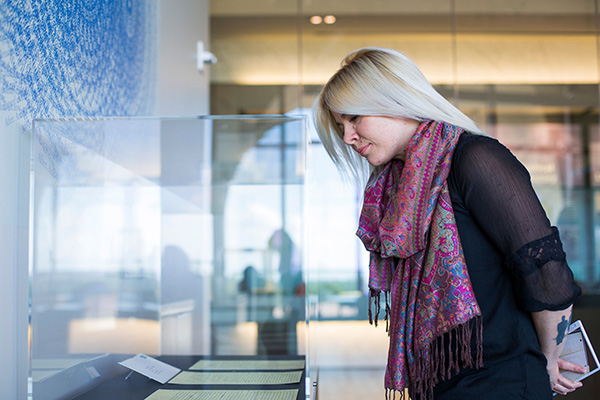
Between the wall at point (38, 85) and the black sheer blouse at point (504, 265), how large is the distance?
102 centimetres

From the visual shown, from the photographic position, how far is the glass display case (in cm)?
156

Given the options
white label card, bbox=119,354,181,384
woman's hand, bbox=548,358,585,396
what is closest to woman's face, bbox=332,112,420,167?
woman's hand, bbox=548,358,585,396

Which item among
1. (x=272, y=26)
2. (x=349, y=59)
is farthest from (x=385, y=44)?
(x=349, y=59)

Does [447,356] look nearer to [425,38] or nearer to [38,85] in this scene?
[38,85]

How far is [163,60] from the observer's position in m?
2.82

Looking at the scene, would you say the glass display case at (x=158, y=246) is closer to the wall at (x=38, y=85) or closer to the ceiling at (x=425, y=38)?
the wall at (x=38, y=85)

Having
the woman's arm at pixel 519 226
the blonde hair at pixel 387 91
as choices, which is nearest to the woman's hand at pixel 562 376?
the woman's arm at pixel 519 226

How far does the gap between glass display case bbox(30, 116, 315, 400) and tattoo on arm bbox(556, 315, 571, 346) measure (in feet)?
1.94

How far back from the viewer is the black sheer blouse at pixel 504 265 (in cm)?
108

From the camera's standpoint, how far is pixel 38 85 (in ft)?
4.82

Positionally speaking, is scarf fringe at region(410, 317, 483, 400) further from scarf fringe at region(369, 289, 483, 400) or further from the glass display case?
the glass display case

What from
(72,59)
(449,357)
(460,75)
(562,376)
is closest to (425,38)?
(460,75)

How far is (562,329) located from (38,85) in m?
1.36

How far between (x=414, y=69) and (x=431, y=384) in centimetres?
67
